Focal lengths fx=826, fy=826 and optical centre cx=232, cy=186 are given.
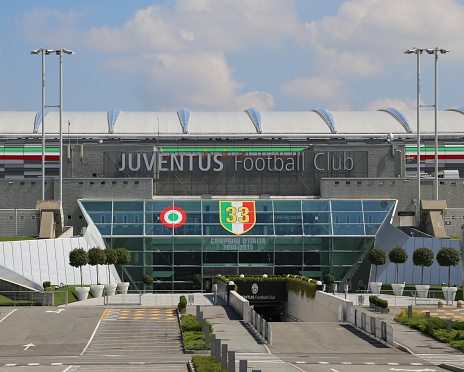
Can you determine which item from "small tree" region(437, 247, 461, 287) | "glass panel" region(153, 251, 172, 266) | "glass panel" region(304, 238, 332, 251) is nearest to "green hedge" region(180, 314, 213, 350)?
"small tree" region(437, 247, 461, 287)

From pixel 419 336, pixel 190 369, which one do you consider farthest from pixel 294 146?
pixel 190 369

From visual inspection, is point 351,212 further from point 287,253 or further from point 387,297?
point 387,297

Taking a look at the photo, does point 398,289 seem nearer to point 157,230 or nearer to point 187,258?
point 187,258

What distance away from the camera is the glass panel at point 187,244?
71812 mm

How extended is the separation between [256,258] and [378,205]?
12761 mm

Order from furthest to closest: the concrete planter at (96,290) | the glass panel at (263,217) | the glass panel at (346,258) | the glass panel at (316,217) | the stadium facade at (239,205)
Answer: the glass panel at (263,217), the glass panel at (316,217), the stadium facade at (239,205), the glass panel at (346,258), the concrete planter at (96,290)

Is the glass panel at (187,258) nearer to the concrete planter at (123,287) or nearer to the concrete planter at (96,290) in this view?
the concrete planter at (123,287)

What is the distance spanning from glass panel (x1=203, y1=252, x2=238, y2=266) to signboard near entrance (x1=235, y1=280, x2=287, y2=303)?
31.9 ft

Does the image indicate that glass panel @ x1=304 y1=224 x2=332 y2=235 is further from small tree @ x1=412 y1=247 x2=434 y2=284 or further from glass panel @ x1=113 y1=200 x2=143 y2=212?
glass panel @ x1=113 y1=200 x2=143 y2=212

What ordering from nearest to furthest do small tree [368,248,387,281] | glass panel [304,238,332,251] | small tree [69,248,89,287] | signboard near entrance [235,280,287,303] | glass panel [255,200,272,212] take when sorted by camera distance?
small tree [69,248,89,287], signboard near entrance [235,280,287,303], small tree [368,248,387,281], glass panel [304,238,332,251], glass panel [255,200,272,212]

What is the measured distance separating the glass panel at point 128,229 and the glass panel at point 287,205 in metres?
12.4

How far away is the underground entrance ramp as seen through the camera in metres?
36.2

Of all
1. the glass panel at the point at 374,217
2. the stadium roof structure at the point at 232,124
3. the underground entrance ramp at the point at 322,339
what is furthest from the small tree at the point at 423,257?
the stadium roof structure at the point at 232,124

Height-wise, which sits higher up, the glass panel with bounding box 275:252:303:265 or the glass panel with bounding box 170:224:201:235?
the glass panel with bounding box 170:224:201:235
